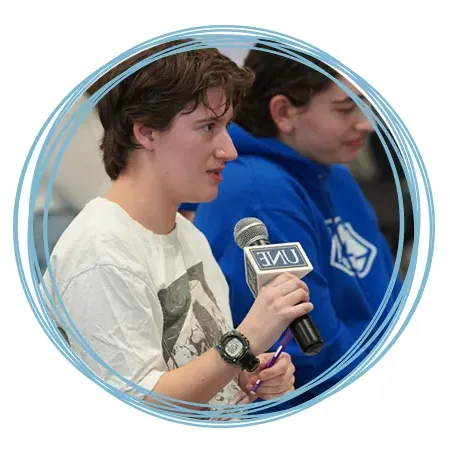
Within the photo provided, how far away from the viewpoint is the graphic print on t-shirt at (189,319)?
4.38 feet

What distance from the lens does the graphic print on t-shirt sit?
1.33m

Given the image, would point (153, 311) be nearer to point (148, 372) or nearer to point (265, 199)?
point (148, 372)

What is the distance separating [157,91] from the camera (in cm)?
130

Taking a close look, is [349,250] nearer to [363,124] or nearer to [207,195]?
[363,124]

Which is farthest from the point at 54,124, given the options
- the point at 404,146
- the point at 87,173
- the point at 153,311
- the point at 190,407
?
the point at 404,146

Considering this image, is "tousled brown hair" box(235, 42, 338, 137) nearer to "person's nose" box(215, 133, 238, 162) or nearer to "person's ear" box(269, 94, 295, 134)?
Answer: "person's ear" box(269, 94, 295, 134)

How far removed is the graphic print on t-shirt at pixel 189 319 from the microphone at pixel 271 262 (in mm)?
83

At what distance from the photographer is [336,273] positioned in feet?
5.29

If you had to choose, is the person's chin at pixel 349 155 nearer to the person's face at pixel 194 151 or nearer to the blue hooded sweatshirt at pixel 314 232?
the blue hooded sweatshirt at pixel 314 232

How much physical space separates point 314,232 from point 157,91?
16.9 inches

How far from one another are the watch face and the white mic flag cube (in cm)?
9

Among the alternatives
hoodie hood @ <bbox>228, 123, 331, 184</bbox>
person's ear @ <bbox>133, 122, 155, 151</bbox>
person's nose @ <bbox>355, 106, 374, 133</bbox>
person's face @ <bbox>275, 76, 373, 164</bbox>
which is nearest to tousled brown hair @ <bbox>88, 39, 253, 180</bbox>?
person's ear @ <bbox>133, 122, 155, 151</bbox>

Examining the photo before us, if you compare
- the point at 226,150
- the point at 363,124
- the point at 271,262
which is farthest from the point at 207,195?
the point at 363,124

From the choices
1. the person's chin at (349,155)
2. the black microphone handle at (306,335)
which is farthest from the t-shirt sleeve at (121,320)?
the person's chin at (349,155)
